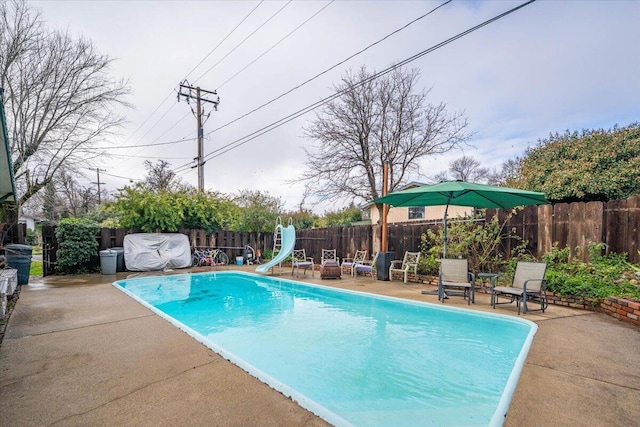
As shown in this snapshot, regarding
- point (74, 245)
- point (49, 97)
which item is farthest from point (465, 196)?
point (49, 97)

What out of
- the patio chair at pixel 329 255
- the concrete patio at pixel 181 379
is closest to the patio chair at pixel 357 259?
the patio chair at pixel 329 255

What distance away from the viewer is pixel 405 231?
9.55 metres

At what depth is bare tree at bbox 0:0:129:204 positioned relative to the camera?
11.1 meters

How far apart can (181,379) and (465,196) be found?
6.39 meters

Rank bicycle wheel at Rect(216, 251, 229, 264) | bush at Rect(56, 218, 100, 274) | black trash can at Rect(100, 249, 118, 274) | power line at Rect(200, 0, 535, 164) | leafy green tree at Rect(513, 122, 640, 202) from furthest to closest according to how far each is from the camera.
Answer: bicycle wheel at Rect(216, 251, 229, 264)
black trash can at Rect(100, 249, 118, 274)
bush at Rect(56, 218, 100, 274)
leafy green tree at Rect(513, 122, 640, 202)
power line at Rect(200, 0, 535, 164)

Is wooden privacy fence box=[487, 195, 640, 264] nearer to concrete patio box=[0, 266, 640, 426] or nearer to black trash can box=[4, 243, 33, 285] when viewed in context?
concrete patio box=[0, 266, 640, 426]

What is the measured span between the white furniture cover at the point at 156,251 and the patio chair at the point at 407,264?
7.92 metres

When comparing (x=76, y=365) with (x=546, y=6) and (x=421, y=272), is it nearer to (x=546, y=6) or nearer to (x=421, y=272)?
(x=421, y=272)

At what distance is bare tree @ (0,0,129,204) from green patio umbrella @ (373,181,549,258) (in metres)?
13.4

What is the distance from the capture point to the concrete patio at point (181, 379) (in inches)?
83.0

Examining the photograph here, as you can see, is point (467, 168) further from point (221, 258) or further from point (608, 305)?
point (608, 305)

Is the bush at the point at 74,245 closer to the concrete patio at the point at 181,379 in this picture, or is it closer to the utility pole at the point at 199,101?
the concrete patio at the point at 181,379

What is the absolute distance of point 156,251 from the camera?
1126cm

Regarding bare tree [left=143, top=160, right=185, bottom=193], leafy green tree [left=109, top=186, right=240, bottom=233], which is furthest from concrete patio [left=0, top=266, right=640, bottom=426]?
bare tree [left=143, top=160, right=185, bottom=193]
